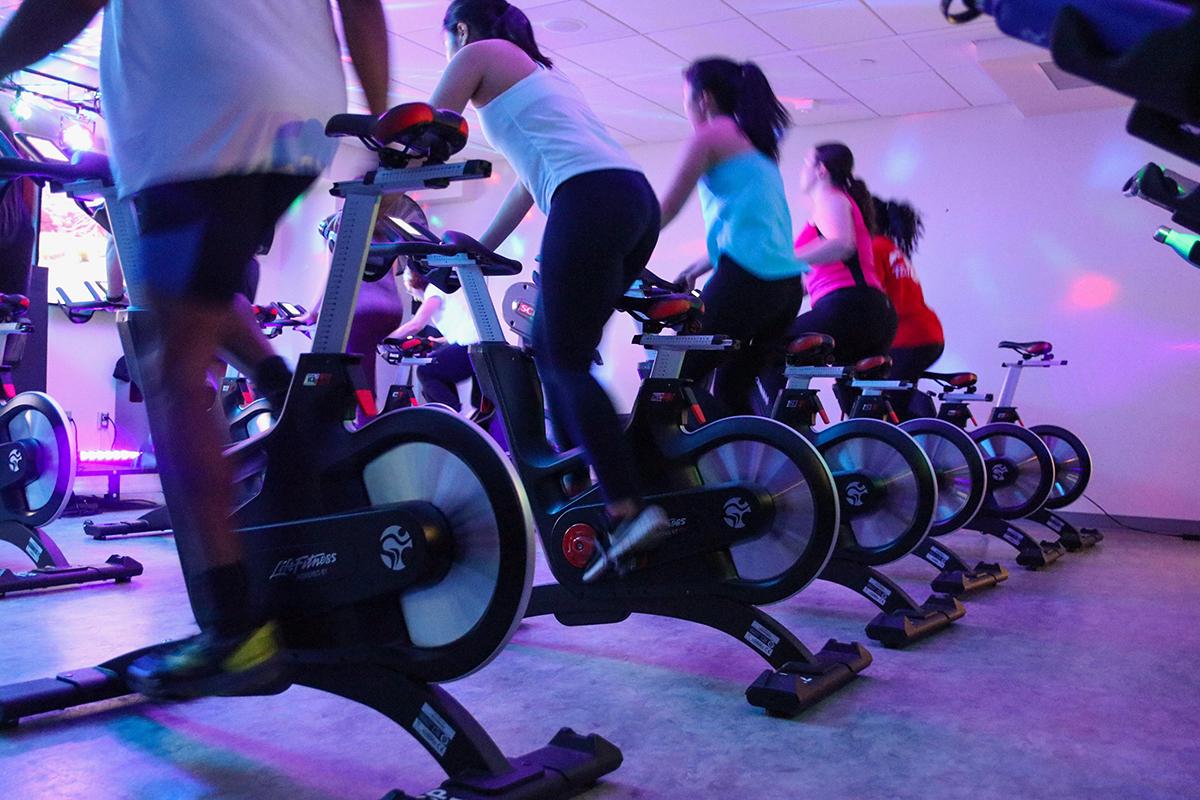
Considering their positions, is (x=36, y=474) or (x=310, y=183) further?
(x=36, y=474)

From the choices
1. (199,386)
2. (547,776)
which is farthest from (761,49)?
(547,776)

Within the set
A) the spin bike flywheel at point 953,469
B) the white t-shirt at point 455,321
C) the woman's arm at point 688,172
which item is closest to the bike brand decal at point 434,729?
the woman's arm at point 688,172

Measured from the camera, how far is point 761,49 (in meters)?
5.69

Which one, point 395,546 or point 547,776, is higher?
point 395,546

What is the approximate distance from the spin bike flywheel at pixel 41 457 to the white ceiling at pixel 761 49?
2461mm

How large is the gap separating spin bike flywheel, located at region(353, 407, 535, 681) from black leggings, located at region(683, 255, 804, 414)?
1216mm

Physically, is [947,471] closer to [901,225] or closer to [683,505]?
[901,225]

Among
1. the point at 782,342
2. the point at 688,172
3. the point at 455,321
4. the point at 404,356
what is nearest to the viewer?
the point at 688,172

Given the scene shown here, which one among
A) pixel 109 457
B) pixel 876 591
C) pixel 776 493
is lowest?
pixel 876 591

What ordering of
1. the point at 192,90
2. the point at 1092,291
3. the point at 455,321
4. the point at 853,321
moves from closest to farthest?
the point at 192,90, the point at 853,321, the point at 1092,291, the point at 455,321

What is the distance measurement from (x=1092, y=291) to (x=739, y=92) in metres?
4.66

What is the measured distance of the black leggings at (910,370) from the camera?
4.65 m

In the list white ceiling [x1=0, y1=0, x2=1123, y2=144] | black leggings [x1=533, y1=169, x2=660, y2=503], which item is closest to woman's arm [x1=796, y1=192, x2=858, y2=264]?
black leggings [x1=533, y1=169, x2=660, y2=503]

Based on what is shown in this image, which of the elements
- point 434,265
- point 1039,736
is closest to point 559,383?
point 434,265
